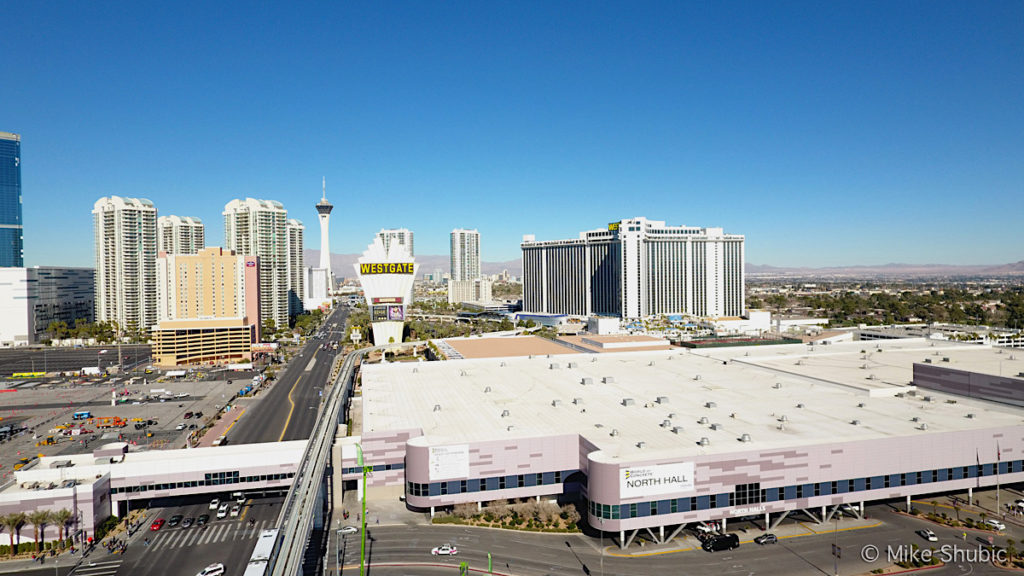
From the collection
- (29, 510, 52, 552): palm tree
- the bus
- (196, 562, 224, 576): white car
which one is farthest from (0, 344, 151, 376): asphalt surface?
the bus

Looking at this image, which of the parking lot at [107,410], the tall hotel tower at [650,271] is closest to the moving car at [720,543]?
the parking lot at [107,410]

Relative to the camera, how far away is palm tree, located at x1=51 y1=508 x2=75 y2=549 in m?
37.8

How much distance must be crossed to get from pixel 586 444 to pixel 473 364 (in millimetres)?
37544

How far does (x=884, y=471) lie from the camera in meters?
37.5

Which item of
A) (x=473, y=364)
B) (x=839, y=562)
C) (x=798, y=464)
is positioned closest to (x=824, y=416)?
(x=798, y=464)

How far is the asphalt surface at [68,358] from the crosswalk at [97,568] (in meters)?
85.0

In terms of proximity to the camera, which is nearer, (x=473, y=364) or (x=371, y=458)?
(x=371, y=458)

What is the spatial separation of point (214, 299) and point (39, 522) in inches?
4027

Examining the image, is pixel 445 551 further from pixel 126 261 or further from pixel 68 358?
pixel 126 261

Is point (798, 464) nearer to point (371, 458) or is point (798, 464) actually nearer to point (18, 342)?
point (371, 458)

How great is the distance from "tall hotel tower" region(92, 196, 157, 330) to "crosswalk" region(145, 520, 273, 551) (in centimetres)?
13380

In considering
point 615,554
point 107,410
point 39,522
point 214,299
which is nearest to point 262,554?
point 39,522

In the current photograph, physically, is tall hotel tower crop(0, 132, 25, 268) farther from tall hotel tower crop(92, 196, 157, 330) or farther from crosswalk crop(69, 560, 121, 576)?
crosswalk crop(69, 560, 121, 576)

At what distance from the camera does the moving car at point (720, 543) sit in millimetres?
33906
